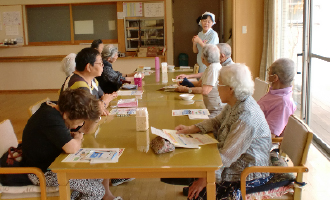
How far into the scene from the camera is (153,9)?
24.7ft

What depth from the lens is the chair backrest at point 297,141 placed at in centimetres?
189

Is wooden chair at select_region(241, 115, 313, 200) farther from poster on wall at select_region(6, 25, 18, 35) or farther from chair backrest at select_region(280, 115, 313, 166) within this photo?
poster on wall at select_region(6, 25, 18, 35)

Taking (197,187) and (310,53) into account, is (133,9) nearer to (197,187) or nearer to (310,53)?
(310,53)

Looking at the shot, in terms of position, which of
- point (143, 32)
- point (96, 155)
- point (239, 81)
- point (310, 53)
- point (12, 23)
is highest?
point (12, 23)

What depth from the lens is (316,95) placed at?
5.03m

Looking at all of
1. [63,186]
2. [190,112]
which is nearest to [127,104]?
Result: [190,112]

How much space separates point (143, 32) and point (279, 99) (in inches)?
214

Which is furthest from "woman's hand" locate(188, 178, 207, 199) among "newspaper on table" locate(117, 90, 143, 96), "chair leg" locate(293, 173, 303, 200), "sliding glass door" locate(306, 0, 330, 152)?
"sliding glass door" locate(306, 0, 330, 152)

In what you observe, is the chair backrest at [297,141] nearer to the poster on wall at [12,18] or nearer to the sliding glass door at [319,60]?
the sliding glass door at [319,60]

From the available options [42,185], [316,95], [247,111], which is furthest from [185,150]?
[316,95]

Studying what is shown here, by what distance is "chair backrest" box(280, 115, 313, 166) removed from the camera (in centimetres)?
189

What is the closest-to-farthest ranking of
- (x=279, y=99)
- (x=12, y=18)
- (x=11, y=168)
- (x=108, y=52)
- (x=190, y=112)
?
(x=11, y=168)
(x=279, y=99)
(x=190, y=112)
(x=108, y=52)
(x=12, y=18)

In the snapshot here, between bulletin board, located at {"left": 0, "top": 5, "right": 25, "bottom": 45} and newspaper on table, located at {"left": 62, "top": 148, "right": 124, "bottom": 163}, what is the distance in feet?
21.4

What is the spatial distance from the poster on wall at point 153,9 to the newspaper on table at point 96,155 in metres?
5.92
